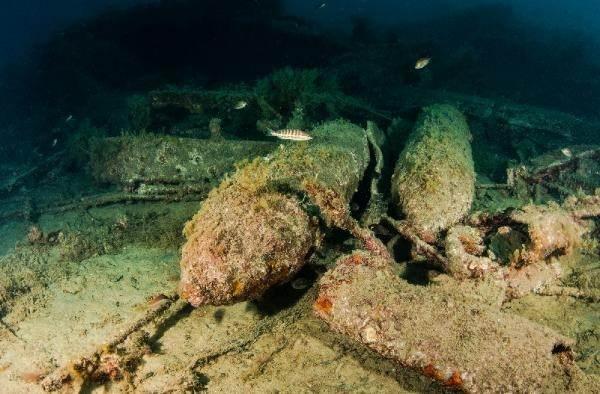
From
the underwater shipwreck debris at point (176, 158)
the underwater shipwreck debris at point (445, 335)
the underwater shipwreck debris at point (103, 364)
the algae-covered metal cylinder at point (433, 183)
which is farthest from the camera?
the underwater shipwreck debris at point (176, 158)

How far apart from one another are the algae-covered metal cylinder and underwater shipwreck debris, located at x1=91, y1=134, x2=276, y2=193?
102 inches

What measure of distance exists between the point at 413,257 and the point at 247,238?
256 centimetres

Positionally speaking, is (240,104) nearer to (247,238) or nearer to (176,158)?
(176,158)

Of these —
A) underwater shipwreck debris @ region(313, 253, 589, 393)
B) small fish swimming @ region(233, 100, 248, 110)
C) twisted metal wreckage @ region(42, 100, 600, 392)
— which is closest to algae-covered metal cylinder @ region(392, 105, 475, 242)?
twisted metal wreckage @ region(42, 100, 600, 392)

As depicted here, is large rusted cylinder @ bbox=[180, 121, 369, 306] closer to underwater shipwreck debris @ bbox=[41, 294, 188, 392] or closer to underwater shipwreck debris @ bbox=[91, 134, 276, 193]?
underwater shipwreck debris @ bbox=[41, 294, 188, 392]

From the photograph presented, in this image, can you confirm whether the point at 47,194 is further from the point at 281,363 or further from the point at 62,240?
the point at 281,363

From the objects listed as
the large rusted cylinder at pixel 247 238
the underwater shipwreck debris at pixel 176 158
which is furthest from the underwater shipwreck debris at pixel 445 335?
the underwater shipwreck debris at pixel 176 158

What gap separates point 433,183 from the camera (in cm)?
491

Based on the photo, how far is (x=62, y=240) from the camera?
21.5 feet

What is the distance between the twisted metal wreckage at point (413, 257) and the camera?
2707 mm

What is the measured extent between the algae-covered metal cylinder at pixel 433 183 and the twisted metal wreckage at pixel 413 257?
0.02 metres

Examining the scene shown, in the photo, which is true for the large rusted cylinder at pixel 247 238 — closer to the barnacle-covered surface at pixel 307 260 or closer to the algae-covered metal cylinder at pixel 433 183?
the barnacle-covered surface at pixel 307 260

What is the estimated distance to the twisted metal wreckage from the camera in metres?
2.71

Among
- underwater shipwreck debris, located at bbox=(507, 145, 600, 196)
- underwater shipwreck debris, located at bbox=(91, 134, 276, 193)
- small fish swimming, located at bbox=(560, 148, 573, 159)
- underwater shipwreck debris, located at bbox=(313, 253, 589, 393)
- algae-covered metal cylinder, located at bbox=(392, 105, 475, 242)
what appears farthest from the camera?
small fish swimming, located at bbox=(560, 148, 573, 159)
